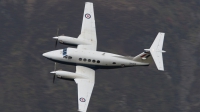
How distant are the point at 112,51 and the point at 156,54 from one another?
46.7 metres

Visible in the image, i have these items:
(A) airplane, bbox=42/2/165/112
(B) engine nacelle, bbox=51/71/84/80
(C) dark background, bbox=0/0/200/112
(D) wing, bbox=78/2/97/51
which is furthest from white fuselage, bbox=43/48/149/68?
(C) dark background, bbox=0/0/200/112

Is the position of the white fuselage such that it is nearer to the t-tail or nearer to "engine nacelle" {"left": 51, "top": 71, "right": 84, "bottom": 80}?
the t-tail

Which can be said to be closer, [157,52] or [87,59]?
[157,52]

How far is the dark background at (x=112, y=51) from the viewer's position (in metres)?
152

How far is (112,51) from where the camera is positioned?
154875 millimetres

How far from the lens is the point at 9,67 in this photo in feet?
504

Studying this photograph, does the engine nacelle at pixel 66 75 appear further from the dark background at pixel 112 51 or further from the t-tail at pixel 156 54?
the dark background at pixel 112 51

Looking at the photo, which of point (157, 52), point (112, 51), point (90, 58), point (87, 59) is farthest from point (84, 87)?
point (112, 51)

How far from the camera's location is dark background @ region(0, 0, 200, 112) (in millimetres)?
151625

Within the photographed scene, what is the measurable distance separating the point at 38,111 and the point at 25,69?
9.35 meters

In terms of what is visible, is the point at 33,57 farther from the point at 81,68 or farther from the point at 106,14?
the point at 81,68

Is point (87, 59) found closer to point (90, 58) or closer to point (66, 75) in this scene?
point (90, 58)

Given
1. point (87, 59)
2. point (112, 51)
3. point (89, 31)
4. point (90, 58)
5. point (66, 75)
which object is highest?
point (89, 31)

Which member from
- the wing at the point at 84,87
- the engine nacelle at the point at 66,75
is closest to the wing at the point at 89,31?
the wing at the point at 84,87
